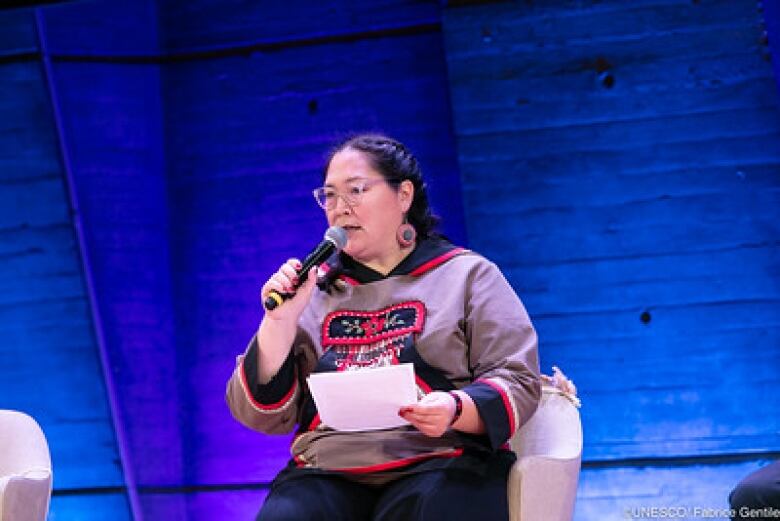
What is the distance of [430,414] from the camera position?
70.6 inches

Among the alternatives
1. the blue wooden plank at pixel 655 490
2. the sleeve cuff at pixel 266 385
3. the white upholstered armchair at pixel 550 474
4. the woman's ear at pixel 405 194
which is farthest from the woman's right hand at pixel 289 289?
the blue wooden plank at pixel 655 490

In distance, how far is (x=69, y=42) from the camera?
3381mm

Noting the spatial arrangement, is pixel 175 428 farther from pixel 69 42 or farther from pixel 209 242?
pixel 69 42

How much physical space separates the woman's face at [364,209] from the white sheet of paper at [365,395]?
1.56ft

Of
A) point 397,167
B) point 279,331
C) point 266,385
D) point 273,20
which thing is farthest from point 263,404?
point 273,20

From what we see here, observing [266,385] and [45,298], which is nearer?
[266,385]

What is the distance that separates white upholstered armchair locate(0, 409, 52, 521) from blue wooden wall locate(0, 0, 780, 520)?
876mm

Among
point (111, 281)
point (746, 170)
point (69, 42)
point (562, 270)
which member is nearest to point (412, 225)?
point (562, 270)

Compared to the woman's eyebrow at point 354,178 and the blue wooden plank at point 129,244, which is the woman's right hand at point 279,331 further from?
the blue wooden plank at point 129,244

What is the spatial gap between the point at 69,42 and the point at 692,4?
2.14 m

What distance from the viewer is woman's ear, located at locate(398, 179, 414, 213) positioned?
7.61 ft

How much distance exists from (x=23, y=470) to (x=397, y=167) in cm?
120

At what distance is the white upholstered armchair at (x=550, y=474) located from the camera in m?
1.95

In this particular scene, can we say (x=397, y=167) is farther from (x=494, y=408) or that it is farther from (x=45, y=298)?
(x=45, y=298)
